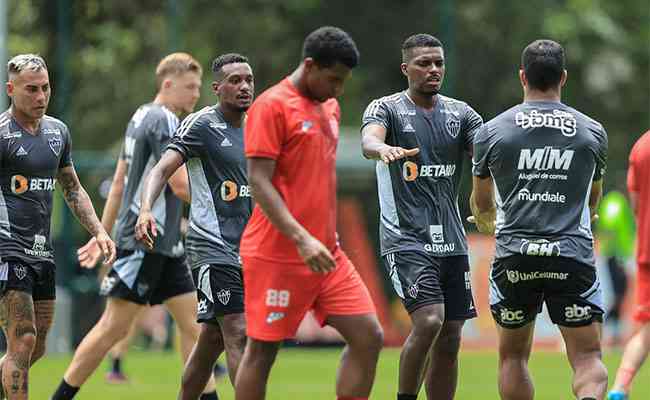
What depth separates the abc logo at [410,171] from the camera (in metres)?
10.1

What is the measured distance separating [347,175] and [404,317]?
2.45m

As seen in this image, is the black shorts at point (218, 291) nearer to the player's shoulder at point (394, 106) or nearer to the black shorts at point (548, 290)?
the player's shoulder at point (394, 106)

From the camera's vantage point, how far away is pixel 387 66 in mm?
28484

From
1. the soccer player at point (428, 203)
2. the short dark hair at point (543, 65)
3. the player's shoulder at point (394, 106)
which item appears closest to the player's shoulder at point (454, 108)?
the soccer player at point (428, 203)

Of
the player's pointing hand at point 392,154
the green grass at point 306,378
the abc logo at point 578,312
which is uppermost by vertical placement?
the player's pointing hand at point 392,154

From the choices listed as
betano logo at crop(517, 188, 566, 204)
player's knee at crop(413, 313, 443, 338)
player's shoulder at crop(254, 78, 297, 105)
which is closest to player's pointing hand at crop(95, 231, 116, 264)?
player's knee at crop(413, 313, 443, 338)

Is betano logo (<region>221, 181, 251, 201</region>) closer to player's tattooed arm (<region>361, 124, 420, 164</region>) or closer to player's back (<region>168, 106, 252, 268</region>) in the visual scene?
player's back (<region>168, 106, 252, 268</region>)

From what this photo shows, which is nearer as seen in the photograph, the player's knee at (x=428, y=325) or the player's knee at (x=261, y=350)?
the player's knee at (x=261, y=350)

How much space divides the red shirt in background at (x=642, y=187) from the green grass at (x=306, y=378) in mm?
1980

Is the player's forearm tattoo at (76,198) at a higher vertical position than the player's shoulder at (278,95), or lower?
lower

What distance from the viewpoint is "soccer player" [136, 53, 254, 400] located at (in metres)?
9.85

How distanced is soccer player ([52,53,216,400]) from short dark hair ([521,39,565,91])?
3637 millimetres

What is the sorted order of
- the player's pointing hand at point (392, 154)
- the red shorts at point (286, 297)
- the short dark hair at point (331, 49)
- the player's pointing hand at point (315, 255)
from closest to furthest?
the player's pointing hand at point (315, 255)
the short dark hair at point (331, 49)
the red shorts at point (286, 297)
the player's pointing hand at point (392, 154)

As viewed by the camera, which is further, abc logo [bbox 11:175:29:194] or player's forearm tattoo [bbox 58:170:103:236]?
player's forearm tattoo [bbox 58:170:103:236]
